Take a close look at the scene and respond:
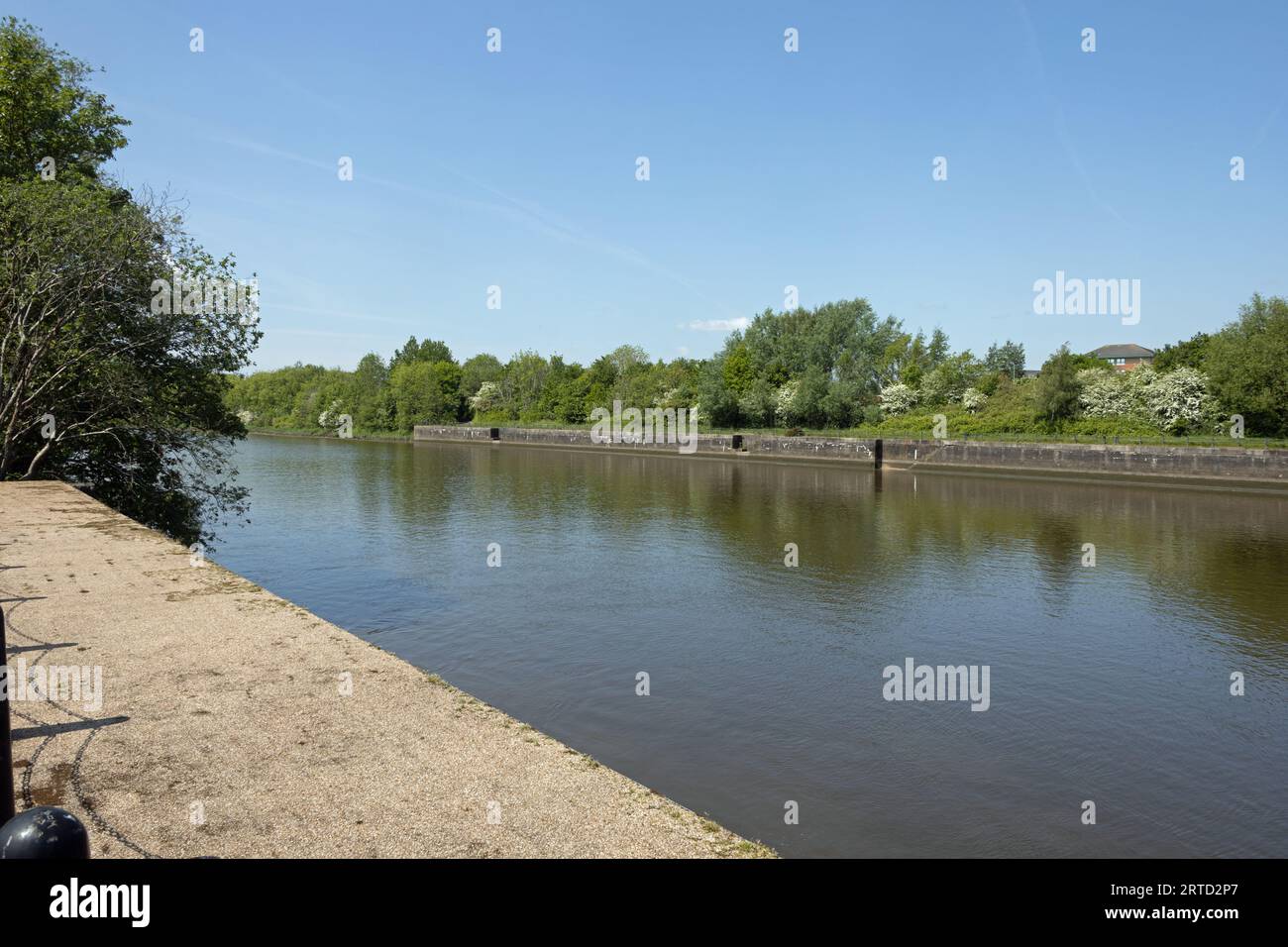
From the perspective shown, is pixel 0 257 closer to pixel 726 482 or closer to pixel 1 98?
pixel 1 98

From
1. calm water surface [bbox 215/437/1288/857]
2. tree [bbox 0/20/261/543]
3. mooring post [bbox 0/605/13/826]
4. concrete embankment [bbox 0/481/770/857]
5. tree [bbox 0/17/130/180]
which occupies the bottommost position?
calm water surface [bbox 215/437/1288/857]

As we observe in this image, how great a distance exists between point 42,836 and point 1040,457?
202 feet

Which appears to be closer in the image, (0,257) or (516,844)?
(516,844)

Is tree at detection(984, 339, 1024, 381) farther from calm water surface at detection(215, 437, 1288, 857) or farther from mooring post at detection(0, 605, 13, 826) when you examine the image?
mooring post at detection(0, 605, 13, 826)

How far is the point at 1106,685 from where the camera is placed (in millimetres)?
14305

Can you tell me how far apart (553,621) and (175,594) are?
7.89 meters

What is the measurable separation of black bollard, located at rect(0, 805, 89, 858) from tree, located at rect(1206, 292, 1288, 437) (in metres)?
64.4

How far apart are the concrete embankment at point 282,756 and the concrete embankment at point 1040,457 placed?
5225cm

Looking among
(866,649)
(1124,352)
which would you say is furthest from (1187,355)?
(1124,352)

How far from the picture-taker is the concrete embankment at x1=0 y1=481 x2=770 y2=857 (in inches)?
227

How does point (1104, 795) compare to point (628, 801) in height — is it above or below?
below

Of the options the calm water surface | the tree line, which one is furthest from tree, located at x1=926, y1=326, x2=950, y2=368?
the calm water surface
